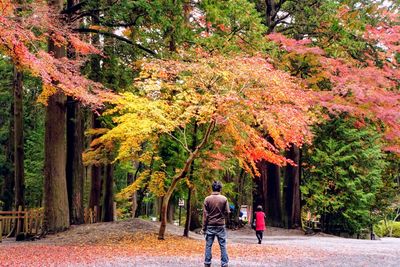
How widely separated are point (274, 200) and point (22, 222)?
1290cm

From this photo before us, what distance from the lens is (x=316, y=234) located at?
77.5 feet

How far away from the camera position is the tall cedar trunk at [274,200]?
1004 inches

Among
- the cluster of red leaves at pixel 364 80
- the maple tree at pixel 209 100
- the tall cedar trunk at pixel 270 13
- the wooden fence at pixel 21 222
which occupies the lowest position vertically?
the wooden fence at pixel 21 222

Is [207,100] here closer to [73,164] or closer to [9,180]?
[73,164]

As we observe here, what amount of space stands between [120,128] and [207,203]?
→ 6.28 meters

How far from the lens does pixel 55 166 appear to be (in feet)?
58.1

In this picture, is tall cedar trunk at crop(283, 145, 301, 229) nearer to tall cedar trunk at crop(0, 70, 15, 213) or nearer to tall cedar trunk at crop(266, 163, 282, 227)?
tall cedar trunk at crop(266, 163, 282, 227)

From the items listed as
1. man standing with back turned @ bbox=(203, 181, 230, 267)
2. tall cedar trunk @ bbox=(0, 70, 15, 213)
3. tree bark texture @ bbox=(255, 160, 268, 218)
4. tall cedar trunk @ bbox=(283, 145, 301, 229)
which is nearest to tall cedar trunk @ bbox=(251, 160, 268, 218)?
tree bark texture @ bbox=(255, 160, 268, 218)

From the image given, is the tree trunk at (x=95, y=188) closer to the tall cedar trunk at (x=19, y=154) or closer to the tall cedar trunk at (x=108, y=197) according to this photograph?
the tall cedar trunk at (x=108, y=197)

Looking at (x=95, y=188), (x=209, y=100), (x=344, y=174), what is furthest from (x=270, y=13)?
(x=95, y=188)

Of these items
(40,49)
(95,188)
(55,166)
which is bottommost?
(95,188)

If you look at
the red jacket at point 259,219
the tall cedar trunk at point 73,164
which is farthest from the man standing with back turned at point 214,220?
the tall cedar trunk at point 73,164

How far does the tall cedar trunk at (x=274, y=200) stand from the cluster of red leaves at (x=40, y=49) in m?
12.2

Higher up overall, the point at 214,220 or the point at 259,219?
the point at 214,220
